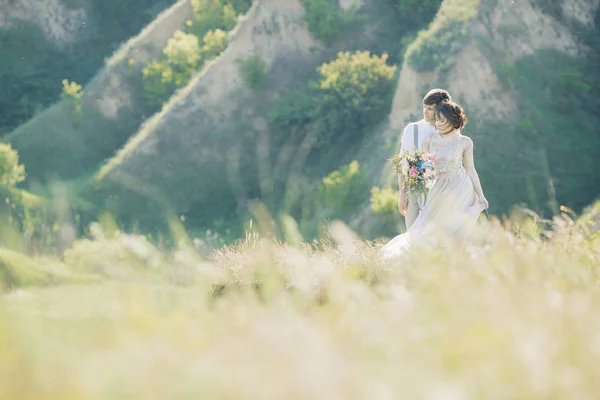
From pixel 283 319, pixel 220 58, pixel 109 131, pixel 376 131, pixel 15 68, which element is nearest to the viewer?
pixel 283 319

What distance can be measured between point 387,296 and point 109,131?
1041 inches

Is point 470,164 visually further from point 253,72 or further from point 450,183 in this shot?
point 253,72

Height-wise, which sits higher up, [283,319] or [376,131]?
[283,319]

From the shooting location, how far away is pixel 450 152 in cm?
862

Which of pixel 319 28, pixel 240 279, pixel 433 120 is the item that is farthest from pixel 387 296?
pixel 319 28

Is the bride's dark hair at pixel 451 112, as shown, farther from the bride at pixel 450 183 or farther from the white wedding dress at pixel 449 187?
the white wedding dress at pixel 449 187

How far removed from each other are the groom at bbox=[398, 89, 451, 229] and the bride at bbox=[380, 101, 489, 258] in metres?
0.09

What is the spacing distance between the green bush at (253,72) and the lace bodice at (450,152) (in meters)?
17.1

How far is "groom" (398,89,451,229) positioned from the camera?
8492 mm

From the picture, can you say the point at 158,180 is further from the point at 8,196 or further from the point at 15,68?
the point at 15,68

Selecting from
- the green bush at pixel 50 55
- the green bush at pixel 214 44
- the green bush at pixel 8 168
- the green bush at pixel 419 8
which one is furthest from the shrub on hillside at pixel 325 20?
the green bush at pixel 50 55

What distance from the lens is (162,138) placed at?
25.0 meters

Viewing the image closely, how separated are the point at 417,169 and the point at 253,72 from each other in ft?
56.7

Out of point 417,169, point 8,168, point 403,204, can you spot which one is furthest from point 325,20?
point 417,169
